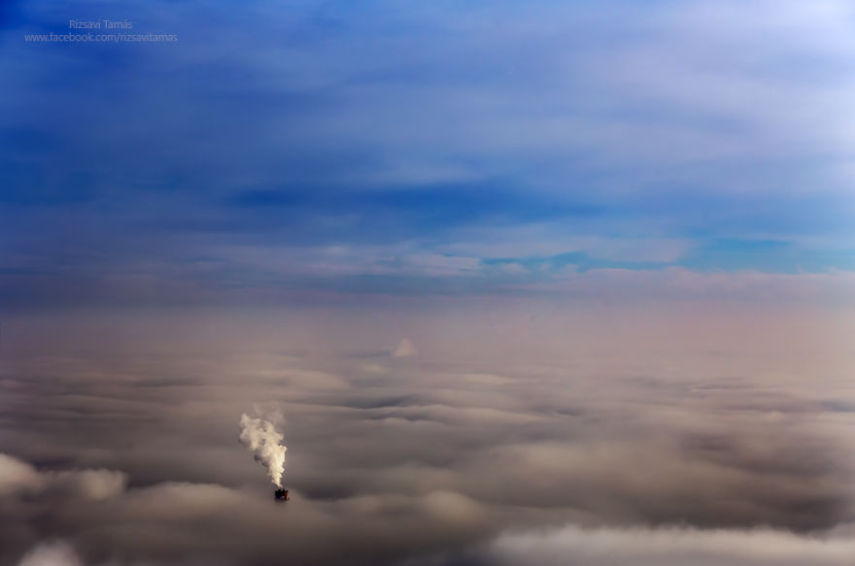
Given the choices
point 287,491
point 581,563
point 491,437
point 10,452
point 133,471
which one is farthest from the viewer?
point 491,437

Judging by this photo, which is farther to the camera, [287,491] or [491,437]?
[491,437]

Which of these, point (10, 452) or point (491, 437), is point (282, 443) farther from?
point (491, 437)

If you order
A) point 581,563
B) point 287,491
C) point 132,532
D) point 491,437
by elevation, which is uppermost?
point 491,437

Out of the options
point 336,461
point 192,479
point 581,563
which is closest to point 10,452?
point 192,479

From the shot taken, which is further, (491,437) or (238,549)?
(491,437)

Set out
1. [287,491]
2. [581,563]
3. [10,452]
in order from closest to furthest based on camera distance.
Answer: [581,563], [10,452], [287,491]

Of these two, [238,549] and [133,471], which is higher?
[133,471]

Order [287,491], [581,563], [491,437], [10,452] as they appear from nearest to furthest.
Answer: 1. [581,563]
2. [10,452]
3. [287,491]
4. [491,437]

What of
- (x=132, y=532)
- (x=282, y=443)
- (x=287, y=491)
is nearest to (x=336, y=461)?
(x=287, y=491)

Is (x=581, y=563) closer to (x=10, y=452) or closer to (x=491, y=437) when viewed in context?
(x=491, y=437)
